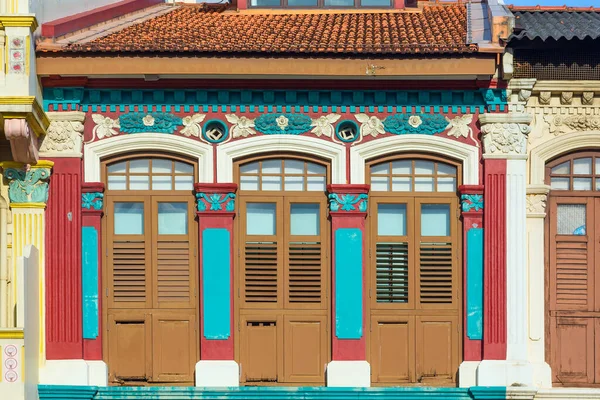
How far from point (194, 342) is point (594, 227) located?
5584mm

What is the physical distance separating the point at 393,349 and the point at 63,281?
4.45 m

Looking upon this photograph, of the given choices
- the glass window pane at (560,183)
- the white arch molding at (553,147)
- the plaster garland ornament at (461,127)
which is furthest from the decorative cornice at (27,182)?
the glass window pane at (560,183)

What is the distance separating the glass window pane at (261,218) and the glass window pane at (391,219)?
1429 mm

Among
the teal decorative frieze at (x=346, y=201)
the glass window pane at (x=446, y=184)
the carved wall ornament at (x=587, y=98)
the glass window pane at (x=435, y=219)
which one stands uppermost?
the carved wall ornament at (x=587, y=98)

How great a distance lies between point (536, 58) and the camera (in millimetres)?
15117

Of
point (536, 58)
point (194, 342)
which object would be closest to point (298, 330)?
point (194, 342)

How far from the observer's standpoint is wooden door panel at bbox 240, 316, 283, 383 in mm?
15070

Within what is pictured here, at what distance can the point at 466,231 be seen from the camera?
49.4 feet

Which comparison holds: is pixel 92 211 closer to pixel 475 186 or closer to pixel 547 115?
pixel 475 186

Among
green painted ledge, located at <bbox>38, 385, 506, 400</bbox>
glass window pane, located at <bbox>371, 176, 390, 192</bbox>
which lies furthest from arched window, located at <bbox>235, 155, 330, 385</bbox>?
glass window pane, located at <bbox>371, 176, 390, 192</bbox>

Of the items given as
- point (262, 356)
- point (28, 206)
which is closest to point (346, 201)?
point (262, 356)

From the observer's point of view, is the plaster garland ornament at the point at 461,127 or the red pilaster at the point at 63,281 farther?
the plaster garland ornament at the point at 461,127

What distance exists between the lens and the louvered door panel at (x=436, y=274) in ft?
49.7

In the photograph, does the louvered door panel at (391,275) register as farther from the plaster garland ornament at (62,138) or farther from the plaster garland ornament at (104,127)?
the plaster garland ornament at (62,138)
